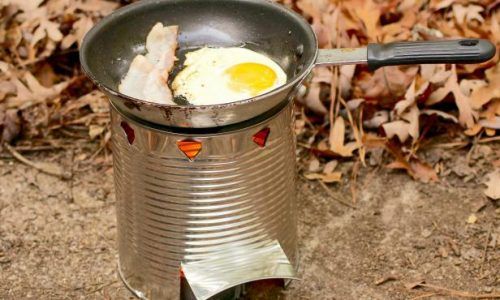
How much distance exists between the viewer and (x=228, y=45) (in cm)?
268

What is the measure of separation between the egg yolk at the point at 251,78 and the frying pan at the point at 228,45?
0.07 metres

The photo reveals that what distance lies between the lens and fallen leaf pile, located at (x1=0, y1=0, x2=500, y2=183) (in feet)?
10.4

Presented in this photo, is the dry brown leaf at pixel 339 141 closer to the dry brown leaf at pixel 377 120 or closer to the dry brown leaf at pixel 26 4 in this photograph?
the dry brown leaf at pixel 377 120

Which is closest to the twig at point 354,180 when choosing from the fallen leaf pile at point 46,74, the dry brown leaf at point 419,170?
the dry brown leaf at point 419,170

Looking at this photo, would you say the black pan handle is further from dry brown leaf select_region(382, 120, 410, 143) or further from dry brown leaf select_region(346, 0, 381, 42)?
dry brown leaf select_region(346, 0, 381, 42)

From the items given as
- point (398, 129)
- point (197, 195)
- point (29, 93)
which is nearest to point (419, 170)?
point (398, 129)

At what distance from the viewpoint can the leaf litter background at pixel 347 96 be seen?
10.3ft

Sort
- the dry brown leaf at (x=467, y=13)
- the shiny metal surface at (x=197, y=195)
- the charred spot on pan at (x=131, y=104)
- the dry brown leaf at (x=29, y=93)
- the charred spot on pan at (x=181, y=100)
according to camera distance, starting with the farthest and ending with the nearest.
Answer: the dry brown leaf at (x=467, y=13) < the dry brown leaf at (x=29, y=93) < the charred spot on pan at (x=181, y=100) < the shiny metal surface at (x=197, y=195) < the charred spot on pan at (x=131, y=104)

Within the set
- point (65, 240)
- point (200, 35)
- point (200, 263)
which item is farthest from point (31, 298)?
point (200, 35)

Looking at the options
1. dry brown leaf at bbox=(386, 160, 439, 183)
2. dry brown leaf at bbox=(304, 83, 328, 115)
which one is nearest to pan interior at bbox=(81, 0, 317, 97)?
dry brown leaf at bbox=(304, 83, 328, 115)

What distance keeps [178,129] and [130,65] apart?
0.41m

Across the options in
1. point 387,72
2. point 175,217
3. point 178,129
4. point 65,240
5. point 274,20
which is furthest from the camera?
point 387,72

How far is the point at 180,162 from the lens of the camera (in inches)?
90.7

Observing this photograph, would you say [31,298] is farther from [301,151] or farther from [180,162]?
[301,151]
